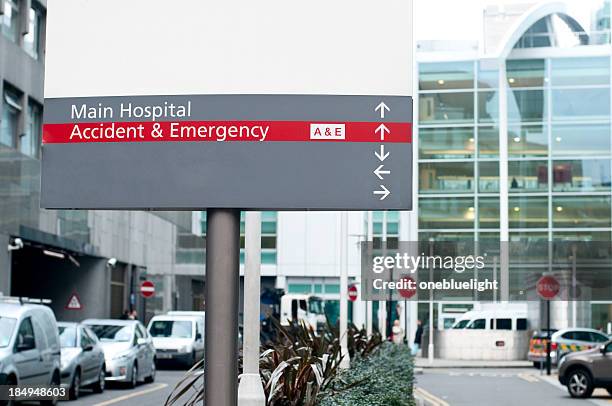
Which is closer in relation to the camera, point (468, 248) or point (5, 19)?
point (5, 19)

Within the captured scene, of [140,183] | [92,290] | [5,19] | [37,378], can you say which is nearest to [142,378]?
[37,378]

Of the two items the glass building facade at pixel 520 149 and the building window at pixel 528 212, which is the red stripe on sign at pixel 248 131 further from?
the building window at pixel 528 212

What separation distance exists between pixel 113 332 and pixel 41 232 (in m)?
8.89

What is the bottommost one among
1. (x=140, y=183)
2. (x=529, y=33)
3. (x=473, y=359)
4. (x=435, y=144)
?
(x=473, y=359)

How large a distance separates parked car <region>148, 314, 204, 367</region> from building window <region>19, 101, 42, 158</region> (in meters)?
6.91

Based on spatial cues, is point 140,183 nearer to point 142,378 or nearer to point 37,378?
point 37,378

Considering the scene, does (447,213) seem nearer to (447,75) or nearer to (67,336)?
(447,75)

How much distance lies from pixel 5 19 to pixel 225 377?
3031cm

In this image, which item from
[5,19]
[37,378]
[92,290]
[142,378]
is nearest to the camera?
[37,378]

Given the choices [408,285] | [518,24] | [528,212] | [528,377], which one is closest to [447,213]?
[528,212]

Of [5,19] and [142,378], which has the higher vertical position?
[5,19]

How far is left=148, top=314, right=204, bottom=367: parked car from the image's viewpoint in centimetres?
3484

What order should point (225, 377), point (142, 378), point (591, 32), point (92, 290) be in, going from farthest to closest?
point (591, 32) < point (92, 290) < point (142, 378) < point (225, 377)

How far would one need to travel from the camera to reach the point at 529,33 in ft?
162
